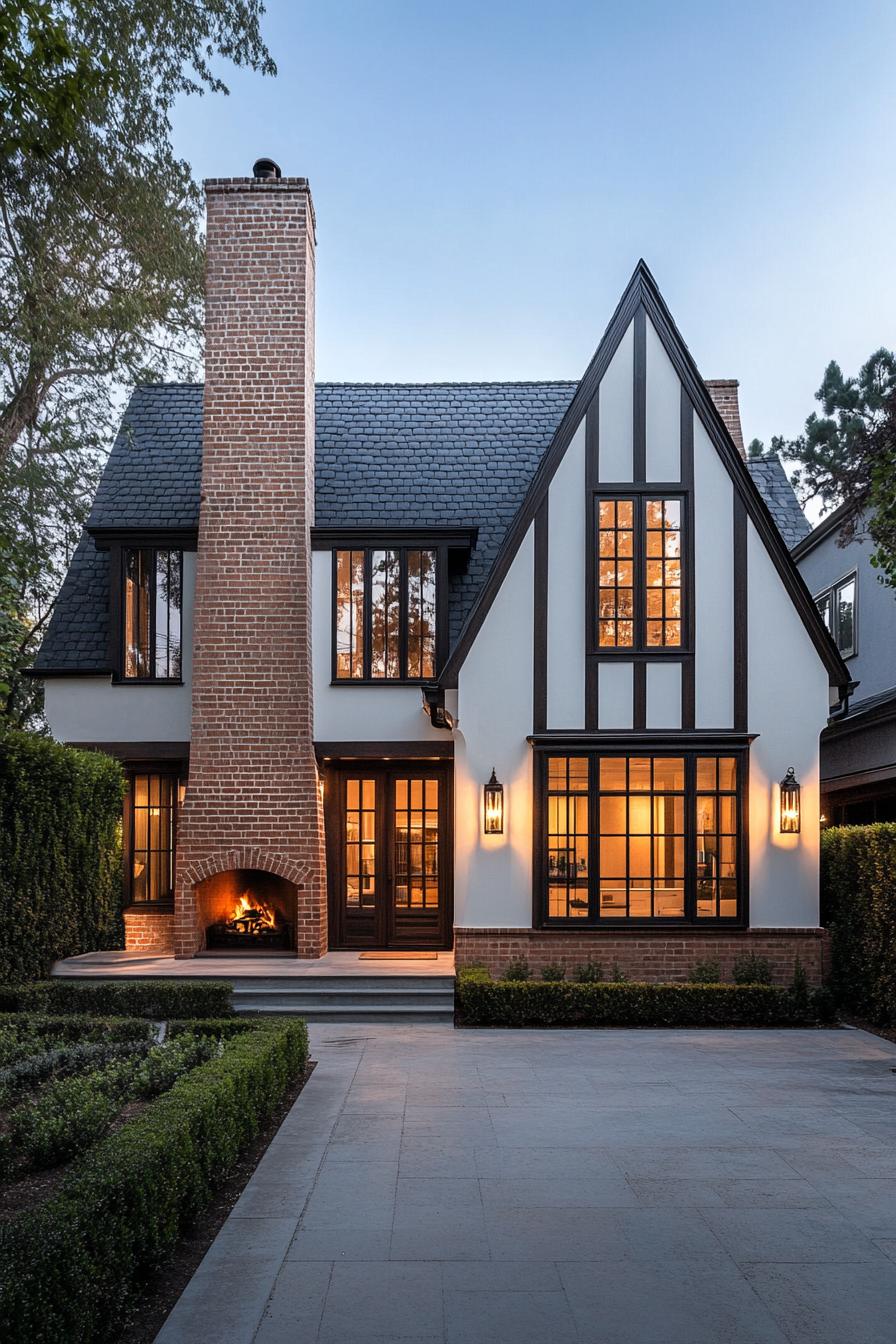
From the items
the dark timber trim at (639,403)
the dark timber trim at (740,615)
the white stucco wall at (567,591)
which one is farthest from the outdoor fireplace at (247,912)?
the dark timber trim at (639,403)

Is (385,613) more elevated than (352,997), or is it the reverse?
(385,613)

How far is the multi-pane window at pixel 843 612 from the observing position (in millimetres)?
17766

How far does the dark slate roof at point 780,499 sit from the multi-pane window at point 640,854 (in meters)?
5.53

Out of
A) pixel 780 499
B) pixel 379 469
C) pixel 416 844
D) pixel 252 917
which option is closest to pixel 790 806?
pixel 416 844

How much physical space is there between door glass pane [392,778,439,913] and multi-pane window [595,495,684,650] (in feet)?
11.3

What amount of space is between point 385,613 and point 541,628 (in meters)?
2.45

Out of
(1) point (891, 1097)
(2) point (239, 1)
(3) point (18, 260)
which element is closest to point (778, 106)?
(2) point (239, 1)

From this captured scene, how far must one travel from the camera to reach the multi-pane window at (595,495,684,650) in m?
12.5

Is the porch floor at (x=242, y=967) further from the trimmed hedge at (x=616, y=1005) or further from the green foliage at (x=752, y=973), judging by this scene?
the green foliage at (x=752, y=973)

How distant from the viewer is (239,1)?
10508mm

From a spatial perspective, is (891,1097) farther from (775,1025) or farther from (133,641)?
(133,641)

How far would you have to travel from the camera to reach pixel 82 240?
46.2 ft

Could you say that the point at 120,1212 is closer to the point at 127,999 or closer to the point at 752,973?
the point at 127,999

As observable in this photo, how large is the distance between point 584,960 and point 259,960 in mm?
4040
